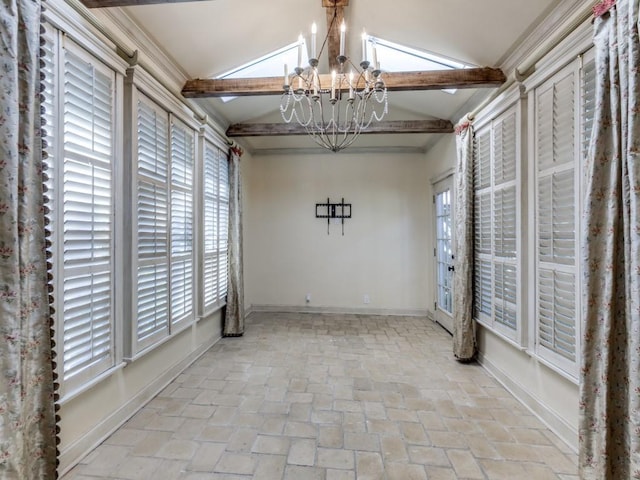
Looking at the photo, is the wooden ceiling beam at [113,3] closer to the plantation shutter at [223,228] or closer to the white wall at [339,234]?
the plantation shutter at [223,228]

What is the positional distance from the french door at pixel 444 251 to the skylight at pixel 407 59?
1.44m

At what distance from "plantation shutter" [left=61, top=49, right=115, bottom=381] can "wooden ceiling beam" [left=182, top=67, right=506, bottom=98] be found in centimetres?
97

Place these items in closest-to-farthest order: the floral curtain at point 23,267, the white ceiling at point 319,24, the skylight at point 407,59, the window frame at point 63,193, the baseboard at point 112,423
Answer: the floral curtain at point 23,267 < the window frame at point 63,193 < the baseboard at point 112,423 < the white ceiling at point 319,24 < the skylight at point 407,59

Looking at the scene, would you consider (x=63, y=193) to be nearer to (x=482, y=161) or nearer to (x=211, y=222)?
(x=211, y=222)

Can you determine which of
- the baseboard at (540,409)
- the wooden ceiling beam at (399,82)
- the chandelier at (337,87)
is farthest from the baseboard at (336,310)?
the wooden ceiling beam at (399,82)

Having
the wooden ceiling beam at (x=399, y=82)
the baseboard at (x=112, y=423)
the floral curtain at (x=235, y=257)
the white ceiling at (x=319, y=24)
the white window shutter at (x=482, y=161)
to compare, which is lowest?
the baseboard at (x=112, y=423)

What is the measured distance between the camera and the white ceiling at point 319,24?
216 cm

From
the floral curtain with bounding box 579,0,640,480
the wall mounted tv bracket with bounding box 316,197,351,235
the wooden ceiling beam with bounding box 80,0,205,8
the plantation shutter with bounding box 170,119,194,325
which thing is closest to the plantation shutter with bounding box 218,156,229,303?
the plantation shutter with bounding box 170,119,194,325

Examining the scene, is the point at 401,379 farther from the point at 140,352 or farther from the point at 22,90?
the point at 22,90

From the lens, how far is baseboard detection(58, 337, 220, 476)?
67.1 inches

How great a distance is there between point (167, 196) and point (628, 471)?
3.34m

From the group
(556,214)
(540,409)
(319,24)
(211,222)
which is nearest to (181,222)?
(211,222)

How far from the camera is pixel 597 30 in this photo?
4.97 ft

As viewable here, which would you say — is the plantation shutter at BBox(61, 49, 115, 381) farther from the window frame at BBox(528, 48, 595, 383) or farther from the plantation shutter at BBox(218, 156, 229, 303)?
the window frame at BBox(528, 48, 595, 383)
